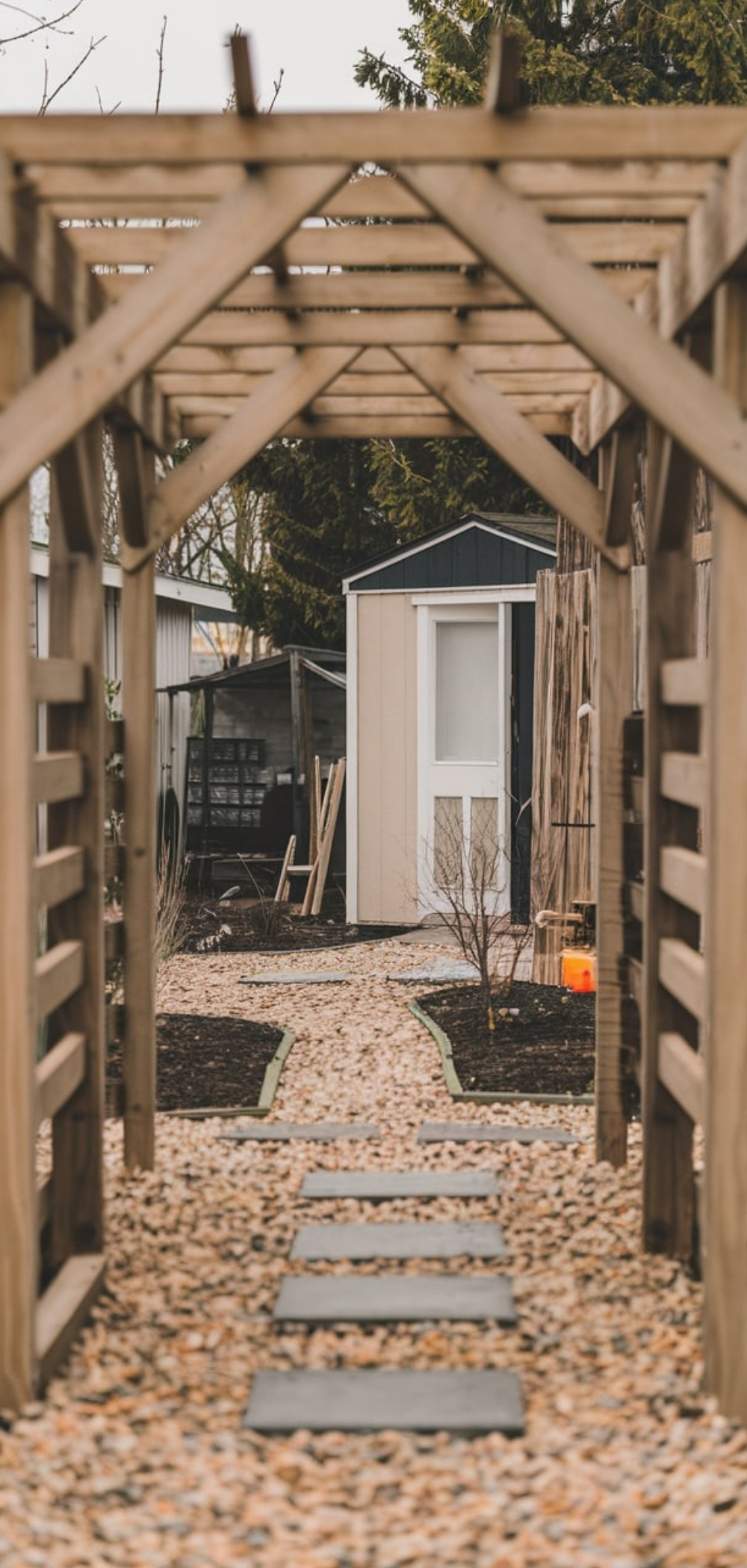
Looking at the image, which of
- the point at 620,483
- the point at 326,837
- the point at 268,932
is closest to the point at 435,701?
the point at 326,837

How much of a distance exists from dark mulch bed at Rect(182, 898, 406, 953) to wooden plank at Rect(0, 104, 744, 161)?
796cm

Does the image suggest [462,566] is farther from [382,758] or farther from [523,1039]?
[523,1039]

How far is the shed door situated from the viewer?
11547 mm

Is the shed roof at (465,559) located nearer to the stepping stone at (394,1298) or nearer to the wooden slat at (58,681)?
the wooden slat at (58,681)

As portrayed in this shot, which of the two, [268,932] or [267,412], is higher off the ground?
[267,412]

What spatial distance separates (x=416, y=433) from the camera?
6004 mm

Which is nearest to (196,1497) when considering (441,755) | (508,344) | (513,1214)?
(513,1214)

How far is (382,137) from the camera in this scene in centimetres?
314

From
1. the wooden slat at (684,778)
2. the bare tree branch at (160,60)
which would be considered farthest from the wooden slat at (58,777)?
the bare tree branch at (160,60)

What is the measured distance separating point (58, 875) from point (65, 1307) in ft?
3.26

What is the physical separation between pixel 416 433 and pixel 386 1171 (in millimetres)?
2624

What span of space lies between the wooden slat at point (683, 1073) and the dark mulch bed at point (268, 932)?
6946 millimetres

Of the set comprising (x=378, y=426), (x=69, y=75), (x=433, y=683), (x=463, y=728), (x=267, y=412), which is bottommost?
(x=463, y=728)

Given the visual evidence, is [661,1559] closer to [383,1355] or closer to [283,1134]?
[383,1355]
